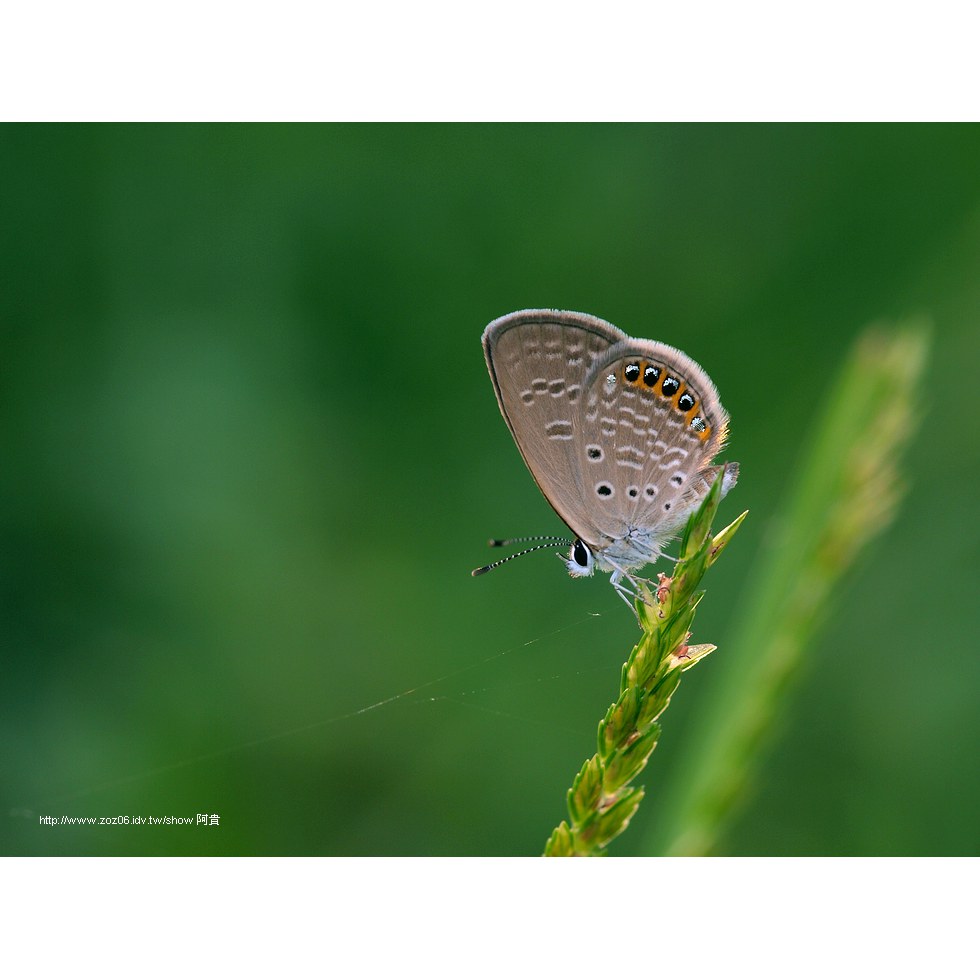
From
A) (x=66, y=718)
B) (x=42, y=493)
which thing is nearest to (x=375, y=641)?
(x=66, y=718)

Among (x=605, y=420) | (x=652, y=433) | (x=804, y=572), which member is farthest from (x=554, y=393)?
(x=804, y=572)

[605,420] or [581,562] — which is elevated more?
[605,420]

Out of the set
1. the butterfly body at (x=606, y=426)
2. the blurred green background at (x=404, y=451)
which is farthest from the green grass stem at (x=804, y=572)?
the blurred green background at (x=404, y=451)

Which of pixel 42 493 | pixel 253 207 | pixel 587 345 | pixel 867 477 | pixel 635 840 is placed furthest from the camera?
pixel 253 207

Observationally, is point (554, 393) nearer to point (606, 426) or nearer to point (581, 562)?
point (606, 426)

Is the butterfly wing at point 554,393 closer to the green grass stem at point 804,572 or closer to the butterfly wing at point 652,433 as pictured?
the butterfly wing at point 652,433

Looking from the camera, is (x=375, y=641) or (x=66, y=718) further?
(x=375, y=641)

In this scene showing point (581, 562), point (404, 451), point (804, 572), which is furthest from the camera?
point (404, 451)

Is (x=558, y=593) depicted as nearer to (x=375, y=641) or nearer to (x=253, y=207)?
(x=375, y=641)
